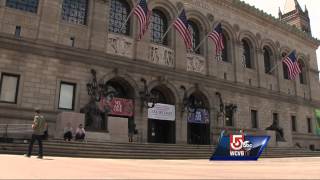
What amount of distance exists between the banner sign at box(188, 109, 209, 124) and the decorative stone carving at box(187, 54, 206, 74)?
404 cm

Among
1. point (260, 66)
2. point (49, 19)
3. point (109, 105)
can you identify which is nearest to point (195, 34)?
point (260, 66)

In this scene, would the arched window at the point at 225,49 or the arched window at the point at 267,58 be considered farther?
the arched window at the point at 267,58

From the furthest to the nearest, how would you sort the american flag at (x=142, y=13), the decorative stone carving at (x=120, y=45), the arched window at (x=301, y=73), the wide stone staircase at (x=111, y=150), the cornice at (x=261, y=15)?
the arched window at (x=301, y=73) < the cornice at (x=261, y=15) < the decorative stone carving at (x=120, y=45) < the american flag at (x=142, y=13) < the wide stone staircase at (x=111, y=150)

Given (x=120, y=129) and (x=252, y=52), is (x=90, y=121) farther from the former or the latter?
(x=252, y=52)

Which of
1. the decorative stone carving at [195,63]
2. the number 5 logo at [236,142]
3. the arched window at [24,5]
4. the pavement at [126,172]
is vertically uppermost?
the arched window at [24,5]

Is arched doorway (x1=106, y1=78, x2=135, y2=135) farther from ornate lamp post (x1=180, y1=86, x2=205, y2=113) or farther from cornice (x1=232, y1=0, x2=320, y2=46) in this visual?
cornice (x1=232, y1=0, x2=320, y2=46)

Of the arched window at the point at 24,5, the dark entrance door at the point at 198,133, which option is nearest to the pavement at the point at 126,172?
the arched window at the point at 24,5

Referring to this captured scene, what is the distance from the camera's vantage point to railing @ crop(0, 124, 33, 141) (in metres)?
19.0

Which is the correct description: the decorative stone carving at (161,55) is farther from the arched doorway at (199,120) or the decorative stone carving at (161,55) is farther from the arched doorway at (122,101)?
the arched doorway at (199,120)

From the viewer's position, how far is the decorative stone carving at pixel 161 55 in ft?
94.2

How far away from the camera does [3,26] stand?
2177 centimetres

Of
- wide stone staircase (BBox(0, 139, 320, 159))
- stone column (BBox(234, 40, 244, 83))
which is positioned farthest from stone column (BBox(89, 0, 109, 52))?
stone column (BBox(234, 40, 244, 83))

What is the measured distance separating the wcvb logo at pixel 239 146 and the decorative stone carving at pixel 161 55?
14725 mm

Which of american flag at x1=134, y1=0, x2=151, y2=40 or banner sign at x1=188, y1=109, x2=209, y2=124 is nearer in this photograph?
american flag at x1=134, y1=0, x2=151, y2=40
